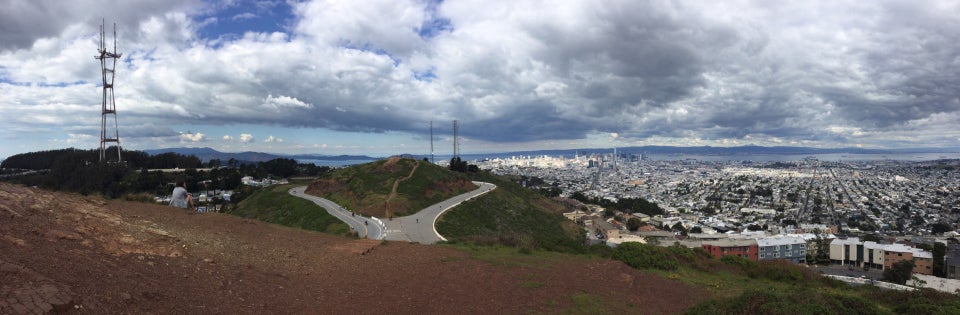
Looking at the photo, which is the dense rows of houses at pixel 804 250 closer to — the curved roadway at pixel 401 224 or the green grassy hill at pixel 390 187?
the curved roadway at pixel 401 224

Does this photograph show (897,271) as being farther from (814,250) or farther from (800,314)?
(800,314)

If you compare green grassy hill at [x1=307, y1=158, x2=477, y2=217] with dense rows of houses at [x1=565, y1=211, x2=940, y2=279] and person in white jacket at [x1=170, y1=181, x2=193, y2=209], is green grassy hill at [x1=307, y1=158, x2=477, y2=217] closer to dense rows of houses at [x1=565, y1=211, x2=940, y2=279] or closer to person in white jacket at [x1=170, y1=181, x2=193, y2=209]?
dense rows of houses at [x1=565, y1=211, x2=940, y2=279]

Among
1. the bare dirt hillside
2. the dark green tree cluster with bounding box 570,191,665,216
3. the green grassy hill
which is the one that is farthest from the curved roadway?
the dark green tree cluster with bounding box 570,191,665,216

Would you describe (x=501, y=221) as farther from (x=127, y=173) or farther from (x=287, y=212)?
(x=127, y=173)

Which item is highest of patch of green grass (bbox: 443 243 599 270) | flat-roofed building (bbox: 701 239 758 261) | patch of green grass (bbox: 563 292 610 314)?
patch of green grass (bbox: 563 292 610 314)

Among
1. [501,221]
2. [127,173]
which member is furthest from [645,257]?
[127,173]

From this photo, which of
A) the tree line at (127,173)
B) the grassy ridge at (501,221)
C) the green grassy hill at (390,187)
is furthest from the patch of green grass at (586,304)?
the tree line at (127,173)

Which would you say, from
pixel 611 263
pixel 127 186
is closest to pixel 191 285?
pixel 611 263

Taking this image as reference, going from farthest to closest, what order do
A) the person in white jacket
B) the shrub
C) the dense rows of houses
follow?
the dense rows of houses < the person in white jacket < the shrub
